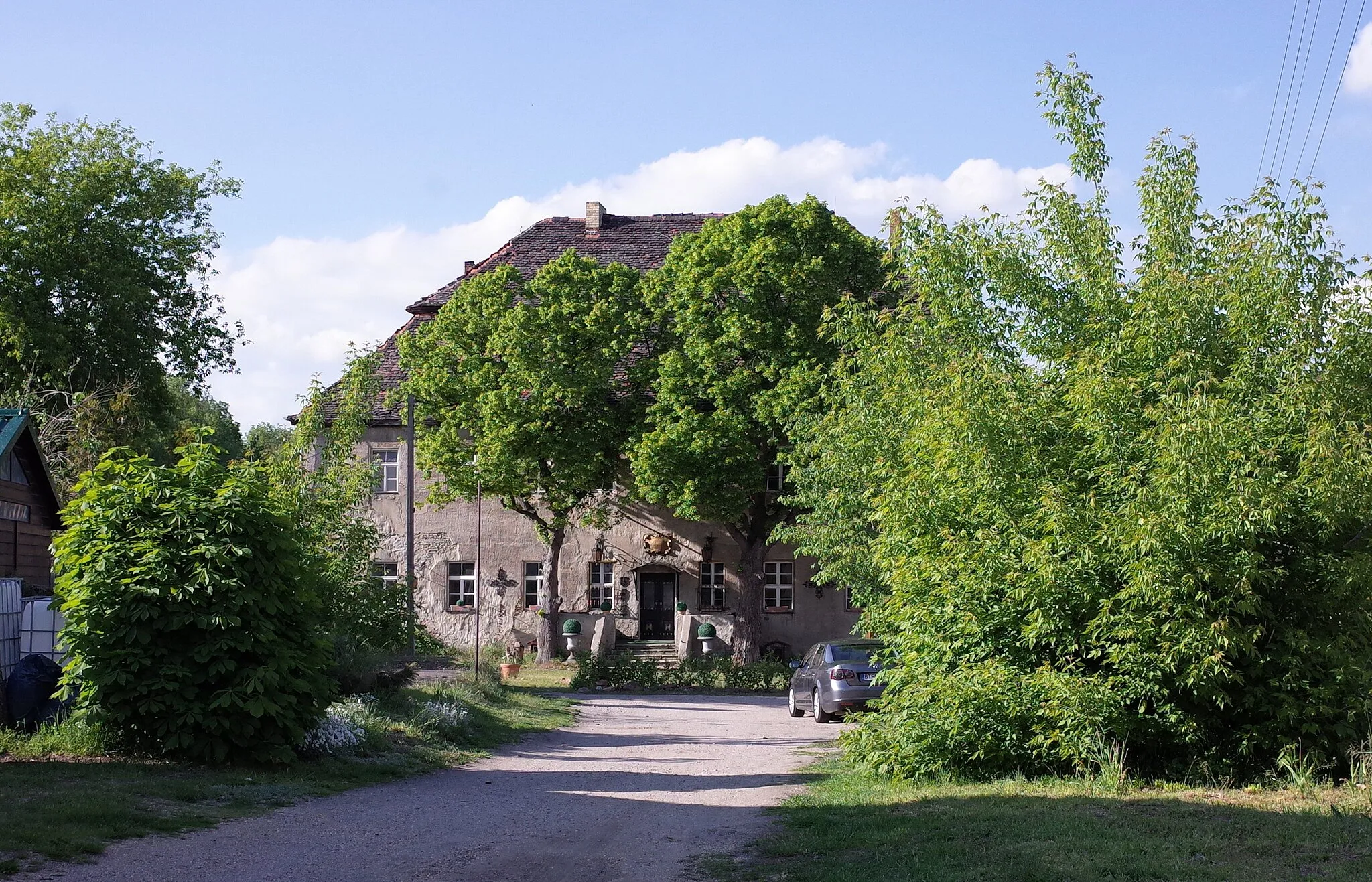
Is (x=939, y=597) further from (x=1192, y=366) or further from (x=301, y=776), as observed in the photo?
(x=301, y=776)

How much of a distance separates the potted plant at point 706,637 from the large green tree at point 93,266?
1692cm

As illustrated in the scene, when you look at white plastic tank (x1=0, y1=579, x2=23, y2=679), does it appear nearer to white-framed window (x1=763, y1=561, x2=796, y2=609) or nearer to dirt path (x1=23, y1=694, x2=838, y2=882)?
dirt path (x1=23, y1=694, x2=838, y2=882)

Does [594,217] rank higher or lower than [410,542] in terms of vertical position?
higher

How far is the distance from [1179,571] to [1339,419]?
98.4 inches

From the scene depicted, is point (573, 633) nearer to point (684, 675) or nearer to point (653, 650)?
point (653, 650)

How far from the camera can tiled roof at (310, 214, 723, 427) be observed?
3906 cm

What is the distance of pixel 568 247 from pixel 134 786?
30419 millimetres

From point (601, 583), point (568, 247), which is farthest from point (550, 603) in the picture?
point (568, 247)

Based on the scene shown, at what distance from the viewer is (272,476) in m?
19.0

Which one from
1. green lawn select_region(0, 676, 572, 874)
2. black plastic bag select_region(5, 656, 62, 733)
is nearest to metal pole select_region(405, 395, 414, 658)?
green lawn select_region(0, 676, 572, 874)

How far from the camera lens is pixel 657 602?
38.4 m

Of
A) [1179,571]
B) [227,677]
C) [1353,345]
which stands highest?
[1353,345]

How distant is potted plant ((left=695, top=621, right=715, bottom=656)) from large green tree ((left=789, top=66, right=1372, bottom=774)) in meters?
21.9

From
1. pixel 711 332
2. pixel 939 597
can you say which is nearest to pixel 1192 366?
pixel 939 597
